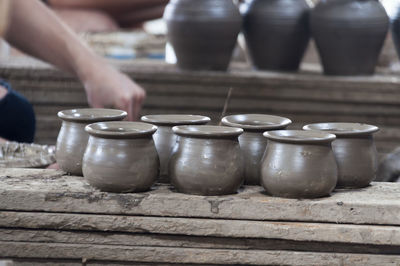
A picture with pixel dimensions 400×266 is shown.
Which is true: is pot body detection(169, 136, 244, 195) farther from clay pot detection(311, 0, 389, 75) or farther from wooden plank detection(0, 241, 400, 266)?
clay pot detection(311, 0, 389, 75)

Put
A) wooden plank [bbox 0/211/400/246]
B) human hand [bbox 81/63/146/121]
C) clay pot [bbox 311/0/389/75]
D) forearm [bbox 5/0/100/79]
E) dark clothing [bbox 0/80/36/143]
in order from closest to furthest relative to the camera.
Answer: wooden plank [bbox 0/211/400/246], human hand [bbox 81/63/146/121], forearm [bbox 5/0/100/79], dark clothing [bbox 0/80/36/143], clay pot [bbox 311/0/389/75]

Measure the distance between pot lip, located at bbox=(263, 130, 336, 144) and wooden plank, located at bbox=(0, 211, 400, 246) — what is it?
0.58ft

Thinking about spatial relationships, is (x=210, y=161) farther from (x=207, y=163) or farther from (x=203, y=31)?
(x=203, y=31)

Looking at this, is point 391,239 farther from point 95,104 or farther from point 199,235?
point 95,104

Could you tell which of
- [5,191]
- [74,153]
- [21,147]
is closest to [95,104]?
[21,147]

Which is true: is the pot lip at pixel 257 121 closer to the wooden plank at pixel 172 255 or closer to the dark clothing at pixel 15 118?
the wooden plank at pixel 172 255

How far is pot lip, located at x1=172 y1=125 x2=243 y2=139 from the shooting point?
1.51 metres

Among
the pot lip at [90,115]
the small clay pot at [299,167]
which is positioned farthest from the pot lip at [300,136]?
the pot lip at [90,115]

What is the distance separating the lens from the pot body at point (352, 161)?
163 cm

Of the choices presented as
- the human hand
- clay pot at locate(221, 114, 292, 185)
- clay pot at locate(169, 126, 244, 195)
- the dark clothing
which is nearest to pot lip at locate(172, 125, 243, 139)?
clay pot at locate(169, 126, 244, 195)

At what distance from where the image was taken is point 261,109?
3346mm

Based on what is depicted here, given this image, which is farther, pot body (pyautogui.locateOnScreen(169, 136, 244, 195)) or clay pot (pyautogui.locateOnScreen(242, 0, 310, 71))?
clay pot (pyautogui.locateOnScreen(242, 0, 310, 71))

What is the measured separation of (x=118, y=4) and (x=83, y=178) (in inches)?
134

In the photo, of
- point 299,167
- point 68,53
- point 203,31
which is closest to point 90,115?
point 299,167
